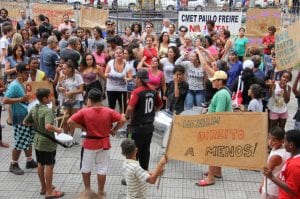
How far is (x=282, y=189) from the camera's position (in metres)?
4.41

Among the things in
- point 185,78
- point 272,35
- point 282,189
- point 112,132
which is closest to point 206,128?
point 282,189

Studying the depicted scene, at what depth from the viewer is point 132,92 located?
6492 mm

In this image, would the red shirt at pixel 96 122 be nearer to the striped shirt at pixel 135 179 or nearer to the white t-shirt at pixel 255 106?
the striped shirt at pixel 135 179

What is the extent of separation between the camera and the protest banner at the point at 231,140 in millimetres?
4867

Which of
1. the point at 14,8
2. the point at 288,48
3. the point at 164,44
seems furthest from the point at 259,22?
the point at 14,8

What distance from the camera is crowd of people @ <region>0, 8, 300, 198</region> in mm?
5859

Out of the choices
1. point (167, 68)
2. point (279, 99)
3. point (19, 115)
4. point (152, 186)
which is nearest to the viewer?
point (152, 186)

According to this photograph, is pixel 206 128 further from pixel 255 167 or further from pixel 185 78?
pixel 185 78


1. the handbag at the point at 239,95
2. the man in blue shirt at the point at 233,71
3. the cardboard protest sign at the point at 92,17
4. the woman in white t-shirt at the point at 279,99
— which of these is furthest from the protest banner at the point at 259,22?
the woman in white t-shirt at the point at 279,99

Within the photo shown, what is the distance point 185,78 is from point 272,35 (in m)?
4.78

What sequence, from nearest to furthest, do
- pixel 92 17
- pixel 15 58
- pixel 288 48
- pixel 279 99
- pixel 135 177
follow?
pixel 135 177, pixel 288 48, pixel 279 99, pixel 15 58, pixel 92 17

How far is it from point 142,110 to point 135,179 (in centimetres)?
173

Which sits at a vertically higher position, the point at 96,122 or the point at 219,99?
the point at 219,99

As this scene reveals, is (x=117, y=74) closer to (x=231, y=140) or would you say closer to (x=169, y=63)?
(x=169, y=63)
